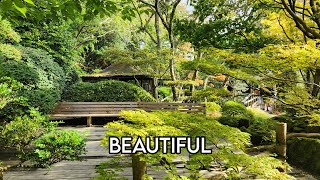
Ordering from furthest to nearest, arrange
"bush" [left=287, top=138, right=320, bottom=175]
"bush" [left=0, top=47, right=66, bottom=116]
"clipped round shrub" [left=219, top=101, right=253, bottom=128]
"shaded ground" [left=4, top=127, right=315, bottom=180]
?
"clipped round shrub" [left=219, top=101, right=253, bottom=128] → "bush" [left=0, top=47, right=66, bottom=116] → "bush" [left=287, top=138, right=320, bottom=175] → "shaded ground" [left=4, top=127, right=315, bottom=180]

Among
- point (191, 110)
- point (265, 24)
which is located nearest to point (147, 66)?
point (191, 110)

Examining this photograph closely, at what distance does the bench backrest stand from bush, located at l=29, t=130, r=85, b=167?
4026mm

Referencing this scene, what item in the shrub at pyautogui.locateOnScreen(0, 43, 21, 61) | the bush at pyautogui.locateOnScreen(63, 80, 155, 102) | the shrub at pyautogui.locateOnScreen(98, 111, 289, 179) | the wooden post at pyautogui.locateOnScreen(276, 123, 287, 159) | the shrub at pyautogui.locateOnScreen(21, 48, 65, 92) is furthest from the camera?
the bush at pyautogui.locateOnScreen(63, 80, 155, 102)

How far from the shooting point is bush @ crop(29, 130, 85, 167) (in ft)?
14.5

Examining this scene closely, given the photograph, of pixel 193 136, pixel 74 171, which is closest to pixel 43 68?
pixel 74 171

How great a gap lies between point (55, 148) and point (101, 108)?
4.47 m

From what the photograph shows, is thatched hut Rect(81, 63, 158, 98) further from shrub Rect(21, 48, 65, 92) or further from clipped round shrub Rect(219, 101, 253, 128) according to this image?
shrub Rect(21, 48, 65, 92)

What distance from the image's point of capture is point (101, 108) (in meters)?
9.00

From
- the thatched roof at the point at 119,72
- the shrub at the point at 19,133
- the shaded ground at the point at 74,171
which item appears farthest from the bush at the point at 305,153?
the thatched roof at the point at 119,72

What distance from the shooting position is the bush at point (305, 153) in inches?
224

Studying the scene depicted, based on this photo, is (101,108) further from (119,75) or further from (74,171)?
(119,75)

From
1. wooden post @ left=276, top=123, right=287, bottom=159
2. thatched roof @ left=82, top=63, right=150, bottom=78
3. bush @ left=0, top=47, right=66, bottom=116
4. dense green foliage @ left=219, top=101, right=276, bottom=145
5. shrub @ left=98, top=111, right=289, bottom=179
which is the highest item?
thatched roof @ left=82, top=63, right=150, bottom=78

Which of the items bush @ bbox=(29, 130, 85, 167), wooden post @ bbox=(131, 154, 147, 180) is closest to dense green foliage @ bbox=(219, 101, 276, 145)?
bush @ bbox=(29, 130, 85, 167)

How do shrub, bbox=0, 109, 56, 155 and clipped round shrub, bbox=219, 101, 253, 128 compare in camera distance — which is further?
clipped round shrub, bbox=219, 101, 253, 128
